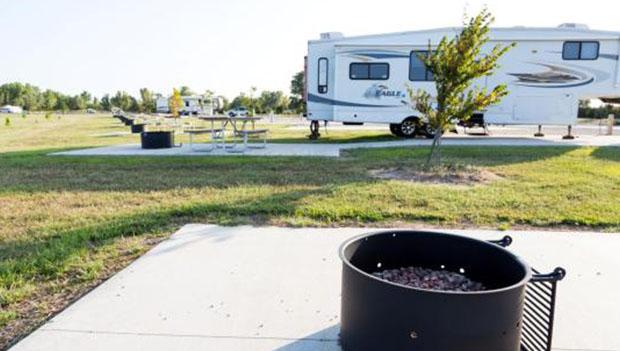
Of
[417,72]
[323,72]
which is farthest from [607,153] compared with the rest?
[323,72]

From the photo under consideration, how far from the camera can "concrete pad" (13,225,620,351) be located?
2.35 meters

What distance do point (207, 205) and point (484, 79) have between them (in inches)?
415

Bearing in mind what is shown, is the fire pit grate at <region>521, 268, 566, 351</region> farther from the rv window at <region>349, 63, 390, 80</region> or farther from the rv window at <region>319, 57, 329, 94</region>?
the rv window at <region>319, 57, 329, 94</region>

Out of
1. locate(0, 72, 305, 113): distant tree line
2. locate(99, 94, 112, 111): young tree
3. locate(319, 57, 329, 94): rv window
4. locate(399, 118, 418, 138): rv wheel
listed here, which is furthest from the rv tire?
locate(99, 94, 112, 111): young tree

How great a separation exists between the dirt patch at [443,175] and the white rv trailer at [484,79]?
5.41m

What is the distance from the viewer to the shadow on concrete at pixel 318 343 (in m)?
2.26

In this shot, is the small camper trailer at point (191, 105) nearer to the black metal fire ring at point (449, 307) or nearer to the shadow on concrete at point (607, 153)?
the shadow on concrete at point (607, 153)

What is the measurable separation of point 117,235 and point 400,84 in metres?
10.7

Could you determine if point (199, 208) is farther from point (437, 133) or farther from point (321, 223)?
point (437, 133)

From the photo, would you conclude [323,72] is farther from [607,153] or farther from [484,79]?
[607,153]

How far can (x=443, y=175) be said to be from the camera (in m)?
6.97

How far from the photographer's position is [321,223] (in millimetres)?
4508

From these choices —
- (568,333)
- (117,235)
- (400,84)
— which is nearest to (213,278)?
(117,235)

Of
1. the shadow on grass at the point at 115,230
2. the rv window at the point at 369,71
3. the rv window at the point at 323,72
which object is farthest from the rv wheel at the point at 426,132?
the shadow on grass at the point at 115,230
